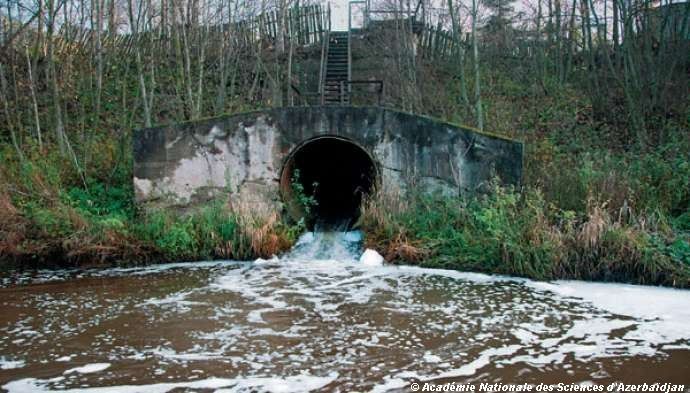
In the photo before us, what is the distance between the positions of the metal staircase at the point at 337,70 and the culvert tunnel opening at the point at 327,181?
1755 mm

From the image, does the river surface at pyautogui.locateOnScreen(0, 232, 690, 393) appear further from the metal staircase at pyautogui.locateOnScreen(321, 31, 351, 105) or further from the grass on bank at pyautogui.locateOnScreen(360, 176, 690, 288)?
the metal staircase at pyautogui.locateOnScreen(321, 31, 351, 105)

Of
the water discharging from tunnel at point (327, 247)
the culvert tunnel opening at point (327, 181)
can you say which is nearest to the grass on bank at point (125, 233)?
the water discharging from tunnel at point (327, 247)

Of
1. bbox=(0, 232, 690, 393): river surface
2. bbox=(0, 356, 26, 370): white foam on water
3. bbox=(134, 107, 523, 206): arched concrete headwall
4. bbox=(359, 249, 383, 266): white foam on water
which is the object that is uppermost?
bbox=(134, 107, 523, 206): arched concrete headwall

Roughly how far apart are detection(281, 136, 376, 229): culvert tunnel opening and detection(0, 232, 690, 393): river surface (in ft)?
8.83

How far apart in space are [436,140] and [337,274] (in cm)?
294

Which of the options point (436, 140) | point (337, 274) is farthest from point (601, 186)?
point (337, 274)

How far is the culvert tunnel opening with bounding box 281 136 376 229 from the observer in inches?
424

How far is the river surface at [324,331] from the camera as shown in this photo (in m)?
4.58

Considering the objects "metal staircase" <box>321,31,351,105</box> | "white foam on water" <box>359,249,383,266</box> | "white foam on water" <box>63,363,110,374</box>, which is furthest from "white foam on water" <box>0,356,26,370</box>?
"metal staircase" <box>321,31,351,105</box>

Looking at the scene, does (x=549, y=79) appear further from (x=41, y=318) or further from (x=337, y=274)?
(x=41, y=318)

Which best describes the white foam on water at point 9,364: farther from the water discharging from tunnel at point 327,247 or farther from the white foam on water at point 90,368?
the water discharging from tunnel at point 327,247

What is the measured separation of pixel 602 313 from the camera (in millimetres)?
6215

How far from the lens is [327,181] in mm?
14602

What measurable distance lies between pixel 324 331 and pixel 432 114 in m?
10.5
